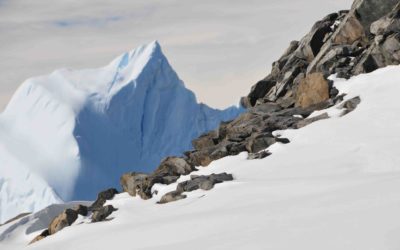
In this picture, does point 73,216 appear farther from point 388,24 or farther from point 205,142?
point 388,24

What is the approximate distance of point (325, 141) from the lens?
60.3 feet

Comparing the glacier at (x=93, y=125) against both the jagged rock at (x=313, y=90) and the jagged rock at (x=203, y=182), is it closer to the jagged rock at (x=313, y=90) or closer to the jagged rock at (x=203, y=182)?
the jagged rock at (x=313, y=90)

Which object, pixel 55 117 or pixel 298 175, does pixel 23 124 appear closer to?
pixel 55 117

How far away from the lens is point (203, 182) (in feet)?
58.6

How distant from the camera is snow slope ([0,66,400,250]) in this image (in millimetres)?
9164

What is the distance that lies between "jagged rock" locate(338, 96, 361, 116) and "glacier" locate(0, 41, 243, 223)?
39018 millimetres

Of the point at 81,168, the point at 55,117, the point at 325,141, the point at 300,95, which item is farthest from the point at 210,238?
the point at 55,117

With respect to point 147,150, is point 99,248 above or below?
below

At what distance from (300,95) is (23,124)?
4494cm

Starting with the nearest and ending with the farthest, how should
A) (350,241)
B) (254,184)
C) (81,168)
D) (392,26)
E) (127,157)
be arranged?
(350,241) → (254,184) → (392,26) → (81,168) → (127,157)

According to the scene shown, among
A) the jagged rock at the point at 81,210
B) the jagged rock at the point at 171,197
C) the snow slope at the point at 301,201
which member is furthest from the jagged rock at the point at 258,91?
the jagged rock at the point at 171,197

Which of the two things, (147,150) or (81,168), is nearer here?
(81,168)

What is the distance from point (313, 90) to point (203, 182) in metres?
8.45

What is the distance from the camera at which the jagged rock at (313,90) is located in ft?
77.9
